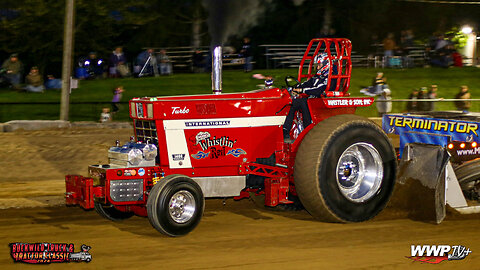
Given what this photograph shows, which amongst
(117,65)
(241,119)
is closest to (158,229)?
(241,119)

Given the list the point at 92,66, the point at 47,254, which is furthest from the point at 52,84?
the point at 47,254

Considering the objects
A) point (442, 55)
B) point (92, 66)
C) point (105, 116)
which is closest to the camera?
point (105, 116)

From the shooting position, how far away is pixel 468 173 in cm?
757

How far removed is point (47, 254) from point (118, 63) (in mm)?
16478

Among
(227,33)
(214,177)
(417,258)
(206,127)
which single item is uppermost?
(227,33)

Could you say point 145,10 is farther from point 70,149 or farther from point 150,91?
point 70,149

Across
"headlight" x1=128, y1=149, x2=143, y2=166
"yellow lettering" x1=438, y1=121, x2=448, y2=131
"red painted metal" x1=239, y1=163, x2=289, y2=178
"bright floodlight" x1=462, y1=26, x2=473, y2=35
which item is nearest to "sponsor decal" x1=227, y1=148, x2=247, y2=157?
"red painted metal" x1=239, y1=163, x2=289, y2=178

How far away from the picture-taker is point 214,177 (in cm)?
703

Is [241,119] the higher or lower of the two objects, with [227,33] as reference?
lower

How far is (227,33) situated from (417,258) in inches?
172

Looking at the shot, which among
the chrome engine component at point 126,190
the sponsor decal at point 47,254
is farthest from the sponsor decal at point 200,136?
the sponsor decal at point 47,254

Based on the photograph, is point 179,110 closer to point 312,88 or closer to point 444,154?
point 312,88

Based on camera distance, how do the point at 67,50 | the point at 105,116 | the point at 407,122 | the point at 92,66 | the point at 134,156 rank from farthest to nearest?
1. the point at 92,66
2. the point at 67,50
3. the point at 105,116
4. the point at 407,122
5. the point at 134,156

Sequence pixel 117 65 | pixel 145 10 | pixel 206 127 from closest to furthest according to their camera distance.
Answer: pixel 206 127 < pixel 117 65 < pixel 145 10
